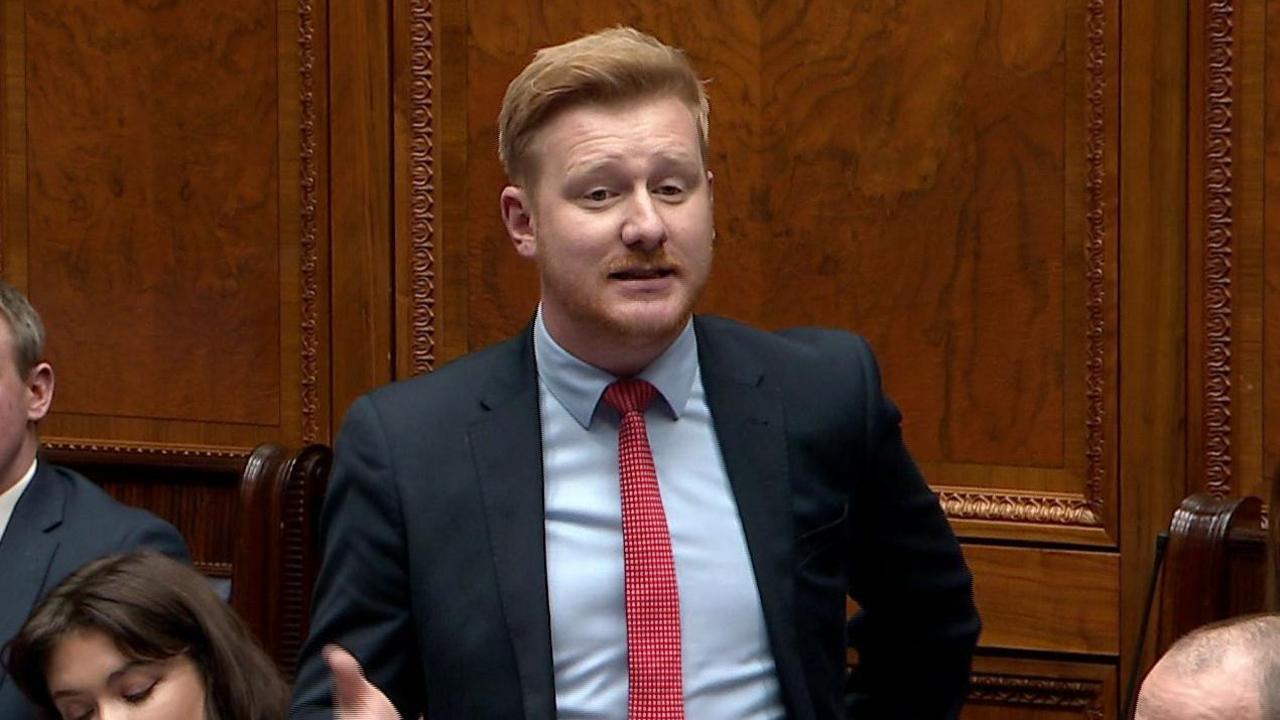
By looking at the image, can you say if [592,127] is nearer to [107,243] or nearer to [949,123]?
[949,123]

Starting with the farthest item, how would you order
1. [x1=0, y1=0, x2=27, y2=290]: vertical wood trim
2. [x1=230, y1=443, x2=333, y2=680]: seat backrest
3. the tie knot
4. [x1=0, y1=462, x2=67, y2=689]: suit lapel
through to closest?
[x1=0, y1=0, x2=27, y2=290]: vertical wood trim → [x1=230, y1=443, x2=333, y2=680]: seat backrest → [x1=0, y1=462, x2=67, y2=689]: suit lapel → the tie knot

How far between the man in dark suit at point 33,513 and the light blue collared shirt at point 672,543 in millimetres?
1035

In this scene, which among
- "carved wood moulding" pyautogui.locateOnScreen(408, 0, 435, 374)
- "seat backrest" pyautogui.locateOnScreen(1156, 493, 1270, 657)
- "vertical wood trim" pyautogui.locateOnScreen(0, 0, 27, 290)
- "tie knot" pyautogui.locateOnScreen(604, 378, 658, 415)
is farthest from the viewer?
"vertical wood trim" pyautogui.locateOnScreen(0, 0, 27, 290)

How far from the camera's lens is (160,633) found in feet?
8.73

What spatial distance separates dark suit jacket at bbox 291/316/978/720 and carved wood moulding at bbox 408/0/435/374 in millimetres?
1310

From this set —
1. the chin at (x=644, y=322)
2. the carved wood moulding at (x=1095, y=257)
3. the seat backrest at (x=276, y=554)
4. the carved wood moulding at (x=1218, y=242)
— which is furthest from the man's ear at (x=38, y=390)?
the carved wood moulding at (x=1218, y=242)

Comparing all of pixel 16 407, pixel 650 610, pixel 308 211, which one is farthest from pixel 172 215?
pixel 650 610

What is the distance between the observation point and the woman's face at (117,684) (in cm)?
261

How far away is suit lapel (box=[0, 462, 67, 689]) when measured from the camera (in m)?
3.08

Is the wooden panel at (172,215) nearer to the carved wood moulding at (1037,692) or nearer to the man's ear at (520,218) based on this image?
the carved wood moulding at (1037,692)

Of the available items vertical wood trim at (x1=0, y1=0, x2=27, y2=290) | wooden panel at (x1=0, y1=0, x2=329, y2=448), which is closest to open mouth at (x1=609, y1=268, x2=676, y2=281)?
wooden panel at (x1=0, y1=0, x2=329, y2=448)

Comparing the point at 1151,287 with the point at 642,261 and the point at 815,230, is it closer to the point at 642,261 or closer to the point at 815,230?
the point at 815,230

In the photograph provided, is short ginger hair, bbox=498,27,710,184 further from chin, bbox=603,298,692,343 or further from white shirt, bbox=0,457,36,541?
white shirt, bbox=0,457,36,541

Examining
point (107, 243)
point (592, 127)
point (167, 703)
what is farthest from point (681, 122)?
point (107, 243)
